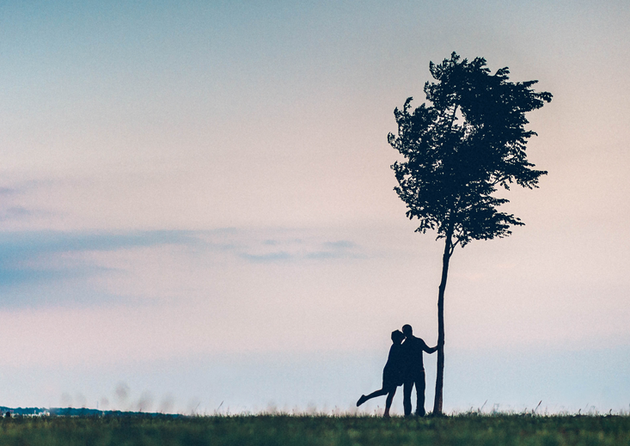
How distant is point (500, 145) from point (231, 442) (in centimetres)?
1863

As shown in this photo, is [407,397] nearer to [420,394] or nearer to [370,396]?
[420,394]

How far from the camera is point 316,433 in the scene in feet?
40.5

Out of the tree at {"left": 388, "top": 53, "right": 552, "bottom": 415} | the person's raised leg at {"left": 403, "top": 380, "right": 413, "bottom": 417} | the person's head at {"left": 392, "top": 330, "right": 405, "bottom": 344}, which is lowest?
the person's raised leg at {"left": 403, "top": 380, "right": 413, "bottom": 417}

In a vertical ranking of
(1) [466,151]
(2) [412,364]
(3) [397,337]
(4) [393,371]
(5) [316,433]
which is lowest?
(5) [316,433]

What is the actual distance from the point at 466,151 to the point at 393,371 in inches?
402

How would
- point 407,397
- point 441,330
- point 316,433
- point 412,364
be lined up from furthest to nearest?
point 441,330
point 407,397
point 412,364
point 316,433

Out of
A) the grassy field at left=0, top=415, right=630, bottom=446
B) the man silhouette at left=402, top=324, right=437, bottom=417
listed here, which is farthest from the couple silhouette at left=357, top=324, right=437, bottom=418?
the grassy field at left=0, top=415, right=630, bottom=446

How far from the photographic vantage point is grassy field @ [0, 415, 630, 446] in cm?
1110

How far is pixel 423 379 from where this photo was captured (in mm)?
19344

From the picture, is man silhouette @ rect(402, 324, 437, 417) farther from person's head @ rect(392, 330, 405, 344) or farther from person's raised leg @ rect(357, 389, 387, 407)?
person's raised leg @ rect(357, 389, 387, 407)

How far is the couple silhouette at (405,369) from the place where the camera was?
62.8ft

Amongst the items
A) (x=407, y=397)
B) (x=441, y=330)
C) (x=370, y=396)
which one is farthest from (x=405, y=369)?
(x=441, y=330)

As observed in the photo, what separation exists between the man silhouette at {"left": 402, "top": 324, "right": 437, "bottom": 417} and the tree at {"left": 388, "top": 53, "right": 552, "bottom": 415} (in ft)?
22.5

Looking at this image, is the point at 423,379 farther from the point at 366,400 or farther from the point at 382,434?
the point at 382,434
